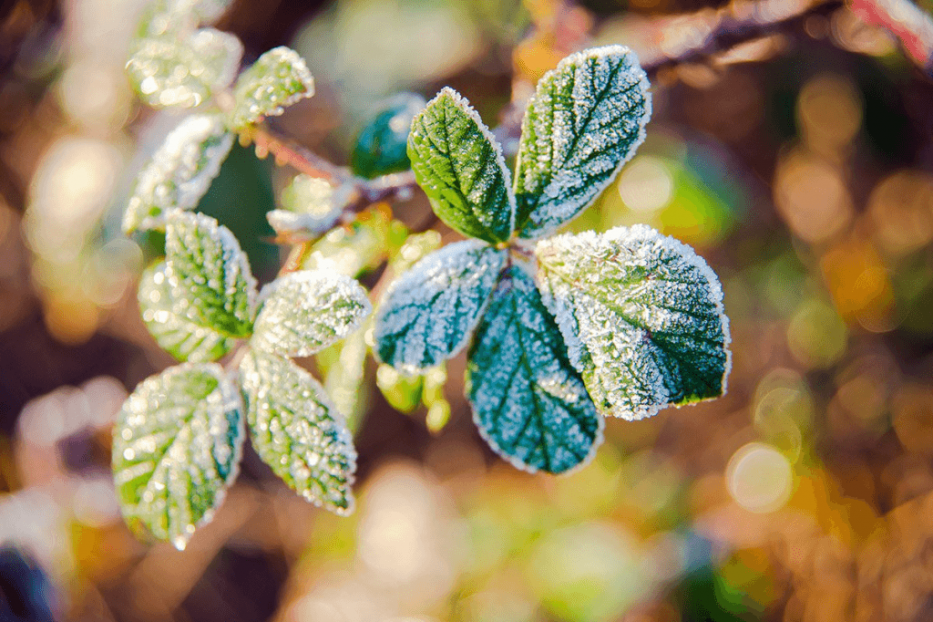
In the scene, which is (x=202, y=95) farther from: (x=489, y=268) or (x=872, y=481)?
(x=872, y=481)

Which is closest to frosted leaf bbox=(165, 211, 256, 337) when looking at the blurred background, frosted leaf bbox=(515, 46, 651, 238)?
frosted leaf bbox=(515, 46, 651, 238)

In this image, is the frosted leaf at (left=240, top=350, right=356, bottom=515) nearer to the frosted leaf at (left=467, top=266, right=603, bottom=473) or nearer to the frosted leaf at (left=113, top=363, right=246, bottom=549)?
the frosted leaf at (left=113, top=363, right=246, bottom=549)

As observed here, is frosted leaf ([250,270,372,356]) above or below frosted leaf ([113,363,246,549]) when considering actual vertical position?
above

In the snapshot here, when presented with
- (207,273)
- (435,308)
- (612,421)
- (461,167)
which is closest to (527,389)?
(435,308)

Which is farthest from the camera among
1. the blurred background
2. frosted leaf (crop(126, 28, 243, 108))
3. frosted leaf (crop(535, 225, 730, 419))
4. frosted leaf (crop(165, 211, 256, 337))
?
the blurred background

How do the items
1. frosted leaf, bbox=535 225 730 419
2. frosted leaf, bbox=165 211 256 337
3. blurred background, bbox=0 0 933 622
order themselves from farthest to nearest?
blurred background, bbox=0 0 933 622 < frosted leaf, bbox=165 211 256 337 < frosted leaf, bbox=535 225 730 419

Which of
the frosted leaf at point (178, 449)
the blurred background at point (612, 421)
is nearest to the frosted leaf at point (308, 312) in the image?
the frosted leaf at point (178, 449)

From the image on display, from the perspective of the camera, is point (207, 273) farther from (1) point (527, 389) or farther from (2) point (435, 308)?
(1) point (527, 389)

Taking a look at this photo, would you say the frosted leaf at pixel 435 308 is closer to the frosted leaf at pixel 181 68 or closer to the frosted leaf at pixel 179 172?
the frosted leaf at pixel 179 172
